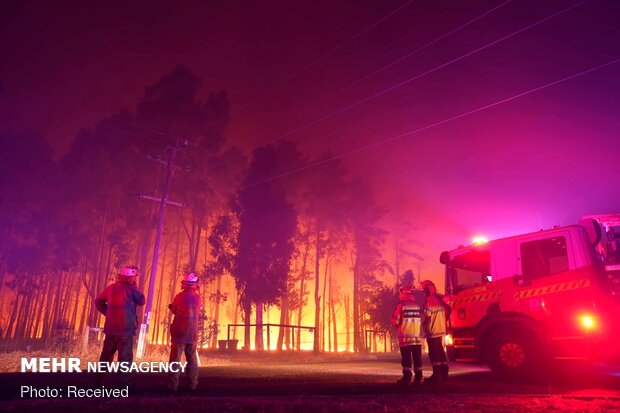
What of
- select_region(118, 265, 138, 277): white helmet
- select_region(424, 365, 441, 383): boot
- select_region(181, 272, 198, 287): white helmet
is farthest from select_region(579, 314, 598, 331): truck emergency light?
select_region(118, 265, 138, 277): white helmet

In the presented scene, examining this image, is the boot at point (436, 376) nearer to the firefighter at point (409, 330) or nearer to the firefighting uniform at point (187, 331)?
the firefighter at point (409, 330)

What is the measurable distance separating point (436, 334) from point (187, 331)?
458cm

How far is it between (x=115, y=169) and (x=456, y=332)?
1259 inches

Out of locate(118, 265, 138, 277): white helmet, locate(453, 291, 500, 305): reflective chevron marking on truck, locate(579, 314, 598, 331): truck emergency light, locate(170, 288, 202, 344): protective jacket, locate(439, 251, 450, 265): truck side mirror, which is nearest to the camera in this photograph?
locate(170, 288, 202, 344): protective jacket

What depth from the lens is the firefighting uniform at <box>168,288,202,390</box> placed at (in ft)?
22.2

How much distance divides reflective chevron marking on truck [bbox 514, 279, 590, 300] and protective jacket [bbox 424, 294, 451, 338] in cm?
144

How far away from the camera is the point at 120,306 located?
6.95 meters

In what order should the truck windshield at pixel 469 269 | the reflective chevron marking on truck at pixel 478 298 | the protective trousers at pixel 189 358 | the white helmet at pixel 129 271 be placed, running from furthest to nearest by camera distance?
1. the truck windshield at pixel 469 269
2. the reflective chevron marking on truck at pixel 478 298
3. the white helmet at pixel 129 271
4. the protective trousers at pixel 189 358

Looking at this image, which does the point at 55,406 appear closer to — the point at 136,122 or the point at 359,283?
the point at 136,122

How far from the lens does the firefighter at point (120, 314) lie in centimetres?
688

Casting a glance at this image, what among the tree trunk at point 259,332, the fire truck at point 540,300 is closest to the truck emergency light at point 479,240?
the fire truck at point 540,300

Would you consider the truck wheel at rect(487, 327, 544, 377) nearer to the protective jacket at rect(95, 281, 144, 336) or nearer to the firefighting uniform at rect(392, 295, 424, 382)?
the firefighting uniform at rect(392, 295, 424, 382)

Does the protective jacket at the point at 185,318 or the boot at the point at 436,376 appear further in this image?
the boot at the point at 436,376

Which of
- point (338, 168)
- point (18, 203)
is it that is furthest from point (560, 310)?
point (18, 203)
